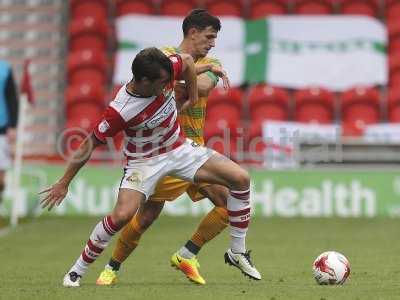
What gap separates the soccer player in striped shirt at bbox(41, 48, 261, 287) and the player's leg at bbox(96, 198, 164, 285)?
470mm

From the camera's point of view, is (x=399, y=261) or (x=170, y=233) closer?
(x=399, y=261)

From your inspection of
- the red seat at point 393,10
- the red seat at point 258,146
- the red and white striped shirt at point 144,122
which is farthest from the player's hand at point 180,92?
the red seat at point 393,10

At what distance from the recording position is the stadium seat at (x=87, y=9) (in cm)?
1995

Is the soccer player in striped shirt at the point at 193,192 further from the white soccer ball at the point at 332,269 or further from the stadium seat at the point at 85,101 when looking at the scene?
the stadium seat at the point at 85,101

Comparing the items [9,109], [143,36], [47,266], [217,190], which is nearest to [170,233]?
[9,109]

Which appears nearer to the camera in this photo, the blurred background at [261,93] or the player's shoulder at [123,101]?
the player's shoulder at [123,101]

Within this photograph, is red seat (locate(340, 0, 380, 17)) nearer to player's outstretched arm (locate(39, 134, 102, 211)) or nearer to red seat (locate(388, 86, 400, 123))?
red seat (locate(388, 86, 400, 123))

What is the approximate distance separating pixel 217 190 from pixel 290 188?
25.3ft

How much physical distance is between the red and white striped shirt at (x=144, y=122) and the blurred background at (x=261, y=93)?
8111mm

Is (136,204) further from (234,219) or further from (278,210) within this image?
(278,210)

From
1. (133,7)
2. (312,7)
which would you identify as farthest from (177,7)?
(312,7)

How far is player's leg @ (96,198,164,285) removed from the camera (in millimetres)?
8422

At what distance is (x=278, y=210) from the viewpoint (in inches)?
646

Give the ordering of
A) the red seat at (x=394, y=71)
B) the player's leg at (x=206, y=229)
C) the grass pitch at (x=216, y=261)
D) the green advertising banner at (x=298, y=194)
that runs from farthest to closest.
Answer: the red seat at (x=394, y=71) → the green advertising banner at (x=298, y=194) → the player's leg at (x=206, y=229) → the grass pitch at (x=216, y=261)
